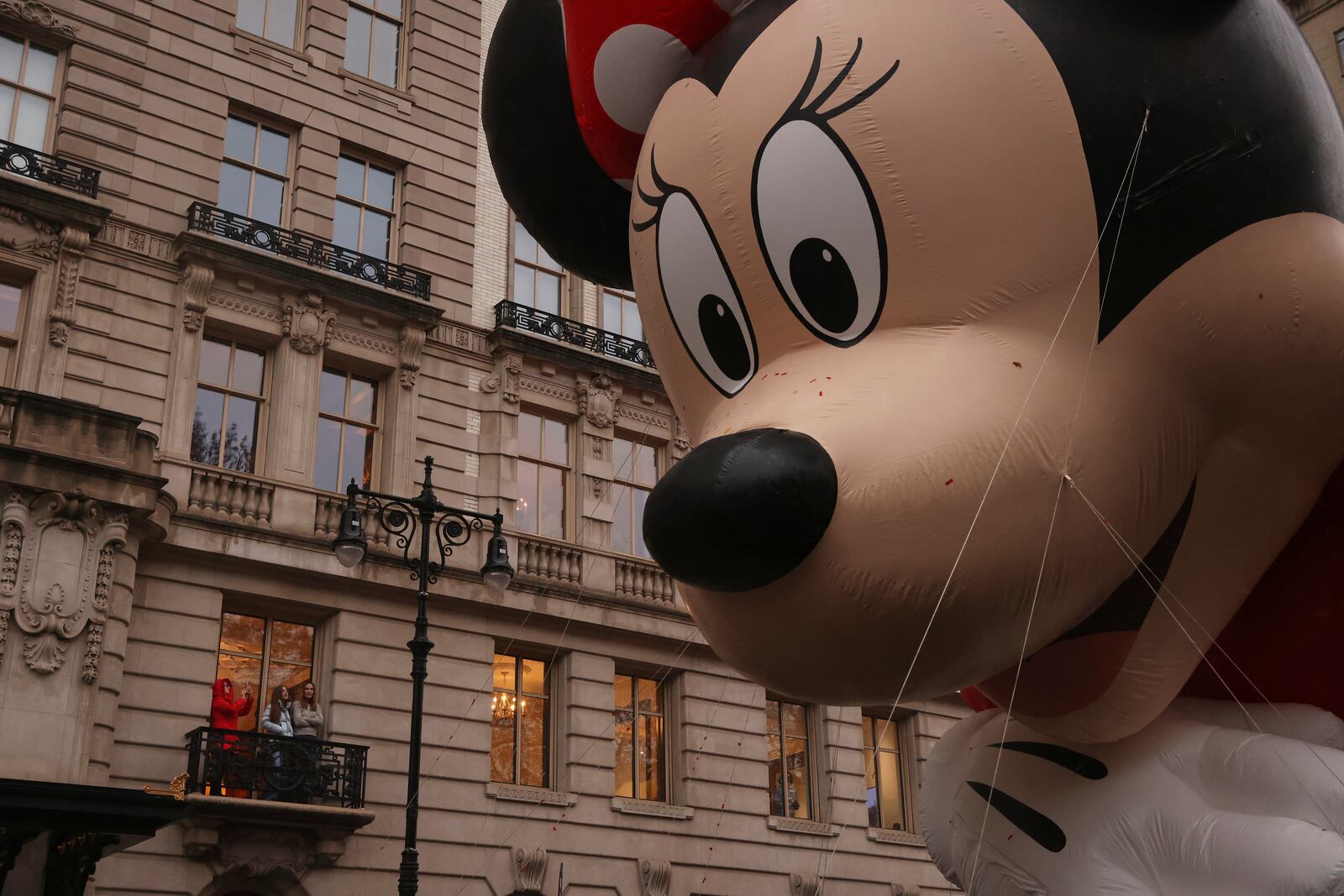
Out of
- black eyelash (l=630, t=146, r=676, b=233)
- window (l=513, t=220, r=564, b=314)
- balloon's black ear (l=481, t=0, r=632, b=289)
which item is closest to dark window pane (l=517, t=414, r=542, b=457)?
window (l=513, t=220, r=564, b=314)

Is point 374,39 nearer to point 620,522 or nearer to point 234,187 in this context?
point 234,187

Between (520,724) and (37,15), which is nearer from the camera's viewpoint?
(37,15)

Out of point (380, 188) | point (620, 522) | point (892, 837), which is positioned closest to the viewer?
point (380, 188)

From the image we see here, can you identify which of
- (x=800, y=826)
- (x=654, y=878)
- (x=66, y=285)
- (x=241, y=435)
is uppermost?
(x=66, y=285)

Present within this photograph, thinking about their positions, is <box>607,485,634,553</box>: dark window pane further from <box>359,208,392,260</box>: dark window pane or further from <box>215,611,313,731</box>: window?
<box>215,611,313,731</box>: window

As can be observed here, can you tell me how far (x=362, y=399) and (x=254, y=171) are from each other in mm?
3665

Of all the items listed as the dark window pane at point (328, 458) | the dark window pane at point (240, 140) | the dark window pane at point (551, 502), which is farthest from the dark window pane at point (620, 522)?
the dark window pane at point (240, 140)

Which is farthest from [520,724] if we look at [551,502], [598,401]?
[598,401]

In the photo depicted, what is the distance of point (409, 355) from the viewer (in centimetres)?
1912

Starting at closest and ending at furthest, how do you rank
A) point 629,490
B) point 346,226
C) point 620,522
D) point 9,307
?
point 9,307, point 346,226, point 620,522, point 629,490

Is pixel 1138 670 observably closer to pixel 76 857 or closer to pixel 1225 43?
pixel 1225 43

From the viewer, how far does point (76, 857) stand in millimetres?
12977

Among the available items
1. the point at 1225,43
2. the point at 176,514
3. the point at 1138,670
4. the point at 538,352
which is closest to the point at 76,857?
the point at 176,514

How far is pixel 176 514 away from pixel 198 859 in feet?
13.4
